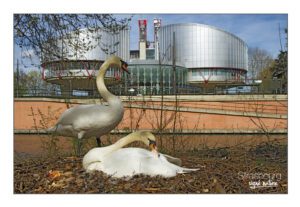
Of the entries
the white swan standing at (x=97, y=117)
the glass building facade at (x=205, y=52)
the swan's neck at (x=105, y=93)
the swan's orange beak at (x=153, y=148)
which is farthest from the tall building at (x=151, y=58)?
the swan's orange beak at (x=153, y=148)

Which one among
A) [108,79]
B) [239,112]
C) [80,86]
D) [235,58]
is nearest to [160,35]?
[108,79]

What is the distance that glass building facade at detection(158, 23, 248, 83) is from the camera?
232 inches

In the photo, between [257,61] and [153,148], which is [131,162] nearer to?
[153,148]

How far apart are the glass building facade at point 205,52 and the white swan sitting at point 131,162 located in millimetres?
2009

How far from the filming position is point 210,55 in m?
6.94

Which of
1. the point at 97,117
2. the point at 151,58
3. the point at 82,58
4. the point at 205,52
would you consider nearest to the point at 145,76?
the point at 151,58

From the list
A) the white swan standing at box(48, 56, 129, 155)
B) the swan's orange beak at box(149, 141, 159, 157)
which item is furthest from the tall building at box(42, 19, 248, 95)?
the swan's orange beak at box(149, 141, 159, 157)

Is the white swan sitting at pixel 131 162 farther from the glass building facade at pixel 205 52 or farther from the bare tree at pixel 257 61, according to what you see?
the bare tree at pixel 257 61

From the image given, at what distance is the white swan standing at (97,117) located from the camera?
455cm

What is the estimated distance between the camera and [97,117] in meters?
4.57

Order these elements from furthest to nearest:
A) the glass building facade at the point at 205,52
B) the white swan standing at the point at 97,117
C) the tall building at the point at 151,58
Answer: the glass building facade at the point at 205,52, the tall building at the point at 151,58, the white swan standing at the point at 97,117

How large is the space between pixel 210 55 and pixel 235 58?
1.71 ft

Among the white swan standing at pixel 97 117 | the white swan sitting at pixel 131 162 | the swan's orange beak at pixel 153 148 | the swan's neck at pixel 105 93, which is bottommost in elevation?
the white swan sitting at pixel 131 162

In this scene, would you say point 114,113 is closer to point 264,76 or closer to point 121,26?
point 121,26
